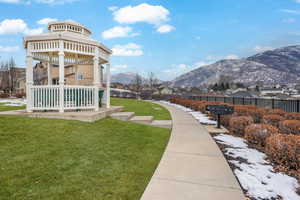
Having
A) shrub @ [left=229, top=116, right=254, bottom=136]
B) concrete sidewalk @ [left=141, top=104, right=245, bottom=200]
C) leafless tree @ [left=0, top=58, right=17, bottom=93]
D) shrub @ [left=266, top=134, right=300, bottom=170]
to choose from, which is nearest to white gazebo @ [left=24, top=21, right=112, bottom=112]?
concrete sidewalk @ [left=141, top=104, right=245, bottom=200]

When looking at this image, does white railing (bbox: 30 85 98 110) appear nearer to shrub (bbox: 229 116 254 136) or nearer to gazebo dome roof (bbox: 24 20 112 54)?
gazebo dome roof (bbox: 24 20 112 54)

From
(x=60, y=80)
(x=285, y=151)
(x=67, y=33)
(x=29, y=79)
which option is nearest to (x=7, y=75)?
(x=29, y=79)

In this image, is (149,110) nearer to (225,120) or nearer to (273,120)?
(225,120)

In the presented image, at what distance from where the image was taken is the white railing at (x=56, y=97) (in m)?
6.23

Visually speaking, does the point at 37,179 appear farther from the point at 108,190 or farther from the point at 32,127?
the point at 32,127

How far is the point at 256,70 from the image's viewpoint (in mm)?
108188

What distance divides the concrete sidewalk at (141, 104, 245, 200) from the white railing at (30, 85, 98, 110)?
14.3ft

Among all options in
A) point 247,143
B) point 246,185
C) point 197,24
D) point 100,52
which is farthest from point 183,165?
point 197,24

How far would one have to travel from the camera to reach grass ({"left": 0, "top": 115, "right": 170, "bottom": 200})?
87.8 inches

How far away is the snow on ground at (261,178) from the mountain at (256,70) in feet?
293

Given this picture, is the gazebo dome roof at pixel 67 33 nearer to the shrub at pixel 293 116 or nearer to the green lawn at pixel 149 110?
the green lawn at pixel 149 110

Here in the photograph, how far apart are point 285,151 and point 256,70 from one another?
126918mm

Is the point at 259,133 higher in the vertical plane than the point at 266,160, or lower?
higher

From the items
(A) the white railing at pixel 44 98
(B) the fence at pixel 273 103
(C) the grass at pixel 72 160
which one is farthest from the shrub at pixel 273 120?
(A) the white railing at pixel 44 98
